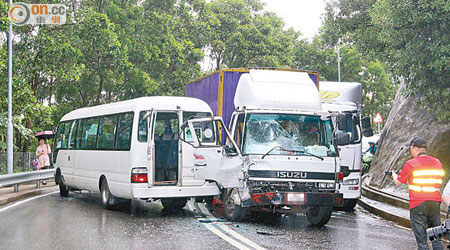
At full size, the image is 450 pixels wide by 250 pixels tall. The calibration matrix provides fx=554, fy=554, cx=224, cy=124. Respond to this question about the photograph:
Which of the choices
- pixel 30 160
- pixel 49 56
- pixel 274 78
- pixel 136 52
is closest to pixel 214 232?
pixel 274 78

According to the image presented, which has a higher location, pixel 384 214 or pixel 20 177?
pixel 20 177

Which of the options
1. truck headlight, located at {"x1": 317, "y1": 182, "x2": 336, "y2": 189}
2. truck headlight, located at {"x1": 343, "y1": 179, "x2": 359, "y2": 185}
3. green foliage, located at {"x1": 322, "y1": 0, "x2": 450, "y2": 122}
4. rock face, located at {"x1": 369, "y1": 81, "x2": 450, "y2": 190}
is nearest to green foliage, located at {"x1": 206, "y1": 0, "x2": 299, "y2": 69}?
rock face, located at {"x1": 369, "y1": 81, "x2": 450, "y2": 190}

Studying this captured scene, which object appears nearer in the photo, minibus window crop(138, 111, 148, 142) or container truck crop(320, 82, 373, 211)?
minibus window crop(138, 111, 148, 142)

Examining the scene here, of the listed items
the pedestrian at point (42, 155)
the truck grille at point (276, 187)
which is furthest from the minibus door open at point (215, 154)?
the pedestrian at point (42, 155)

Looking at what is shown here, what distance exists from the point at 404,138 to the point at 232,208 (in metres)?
9.72

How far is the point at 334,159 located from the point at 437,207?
3.38 metres

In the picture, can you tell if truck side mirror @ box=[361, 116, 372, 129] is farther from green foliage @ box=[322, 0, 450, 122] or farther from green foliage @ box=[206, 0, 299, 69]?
green foliage @ box=[206, 0, 299, 69]

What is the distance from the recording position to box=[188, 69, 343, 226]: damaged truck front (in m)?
9.78

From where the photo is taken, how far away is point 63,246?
8008 millimetres

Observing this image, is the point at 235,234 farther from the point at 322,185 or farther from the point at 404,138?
the point at 404,138

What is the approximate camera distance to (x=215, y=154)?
10758 mm

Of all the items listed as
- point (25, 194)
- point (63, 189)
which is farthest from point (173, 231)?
point (25, 194)

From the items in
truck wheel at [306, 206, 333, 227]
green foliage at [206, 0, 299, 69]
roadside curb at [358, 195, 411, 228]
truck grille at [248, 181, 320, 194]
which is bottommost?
roadside curb at [358, 195, 411, 228]

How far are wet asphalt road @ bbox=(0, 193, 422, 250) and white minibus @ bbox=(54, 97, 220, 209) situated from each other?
1.77 feet
